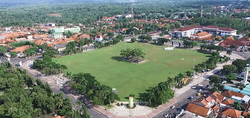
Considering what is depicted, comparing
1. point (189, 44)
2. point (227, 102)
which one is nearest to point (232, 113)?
point (227, 102)

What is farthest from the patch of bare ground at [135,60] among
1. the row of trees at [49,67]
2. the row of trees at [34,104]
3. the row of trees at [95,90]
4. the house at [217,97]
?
the row of trees at [34,104]

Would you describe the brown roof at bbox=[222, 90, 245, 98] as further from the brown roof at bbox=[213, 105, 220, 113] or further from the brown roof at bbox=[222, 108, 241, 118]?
the brown roof at bbox=[222, 108, 241, 118]

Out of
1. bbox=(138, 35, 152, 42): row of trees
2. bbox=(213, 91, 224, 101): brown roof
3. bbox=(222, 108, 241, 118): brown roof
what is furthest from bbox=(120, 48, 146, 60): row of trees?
bbox=(222, 108, 241, 118): brown roof

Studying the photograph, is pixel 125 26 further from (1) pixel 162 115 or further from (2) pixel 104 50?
(1) pixel 162 115

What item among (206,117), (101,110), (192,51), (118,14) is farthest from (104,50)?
(118,14)

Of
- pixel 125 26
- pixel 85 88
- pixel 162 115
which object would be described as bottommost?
pixel 162 115

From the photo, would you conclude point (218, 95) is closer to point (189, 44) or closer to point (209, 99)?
point (209, 99)

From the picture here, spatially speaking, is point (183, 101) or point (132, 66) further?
point (132, 66)
